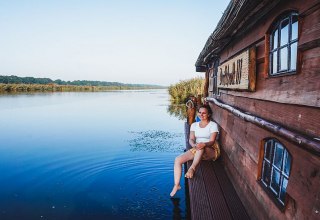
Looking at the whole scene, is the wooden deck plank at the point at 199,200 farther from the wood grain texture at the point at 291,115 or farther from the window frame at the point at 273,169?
the wood grain texture at the point at 291,115

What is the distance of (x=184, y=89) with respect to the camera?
25297mm

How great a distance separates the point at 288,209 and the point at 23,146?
31.6 ft

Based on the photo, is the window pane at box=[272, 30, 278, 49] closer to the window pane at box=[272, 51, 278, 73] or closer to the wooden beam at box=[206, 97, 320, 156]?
the window pane at box=[272, 51, 278, 73]

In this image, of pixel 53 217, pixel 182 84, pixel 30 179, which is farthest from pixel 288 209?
pixel 182 84

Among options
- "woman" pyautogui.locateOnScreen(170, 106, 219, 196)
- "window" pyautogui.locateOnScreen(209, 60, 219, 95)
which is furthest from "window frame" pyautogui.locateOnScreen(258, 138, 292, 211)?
"window" pyautogui.locateOnScreen(209, 60, 219, 95)

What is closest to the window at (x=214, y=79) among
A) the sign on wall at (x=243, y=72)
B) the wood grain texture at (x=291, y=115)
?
the sign on wall at (x=243, y=72)

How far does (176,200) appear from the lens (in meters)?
5.27

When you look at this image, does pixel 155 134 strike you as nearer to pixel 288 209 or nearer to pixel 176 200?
pixel 176 200

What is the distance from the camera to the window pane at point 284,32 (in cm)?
258

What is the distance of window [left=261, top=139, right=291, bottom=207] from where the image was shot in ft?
8.18

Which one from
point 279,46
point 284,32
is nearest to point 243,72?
point 279,46

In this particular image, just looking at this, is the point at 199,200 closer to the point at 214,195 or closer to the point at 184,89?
the point at 214,195

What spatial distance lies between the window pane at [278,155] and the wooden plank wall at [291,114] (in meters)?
0.16

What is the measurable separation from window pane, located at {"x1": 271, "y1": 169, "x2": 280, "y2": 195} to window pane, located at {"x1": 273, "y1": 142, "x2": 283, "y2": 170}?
0.28 ft
